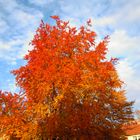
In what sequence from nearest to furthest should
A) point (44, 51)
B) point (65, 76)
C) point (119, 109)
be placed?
point (65, 76)
point (44, 51)
point (119, 109)

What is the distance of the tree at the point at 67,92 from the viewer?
78.6 ft

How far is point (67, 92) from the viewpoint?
2377 centimetres

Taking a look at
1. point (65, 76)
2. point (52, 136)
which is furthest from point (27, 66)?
point (52, 136)

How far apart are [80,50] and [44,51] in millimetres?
3175

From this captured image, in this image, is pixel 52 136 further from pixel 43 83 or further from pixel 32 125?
pixel 43 83

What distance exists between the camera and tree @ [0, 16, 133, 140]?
78.6ft

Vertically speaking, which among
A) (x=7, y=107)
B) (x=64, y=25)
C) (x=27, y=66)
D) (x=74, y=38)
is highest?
(x=64, y=25)

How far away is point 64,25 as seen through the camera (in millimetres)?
28375

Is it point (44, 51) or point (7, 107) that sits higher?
point (44, 51)

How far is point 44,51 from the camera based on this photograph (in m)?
25.9

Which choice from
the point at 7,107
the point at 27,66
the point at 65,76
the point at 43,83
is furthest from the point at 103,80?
the point at 7,107

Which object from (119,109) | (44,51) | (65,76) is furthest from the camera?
(119,109)

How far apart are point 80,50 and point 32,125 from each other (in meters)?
7.68

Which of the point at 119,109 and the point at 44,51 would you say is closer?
the point at 44,51
